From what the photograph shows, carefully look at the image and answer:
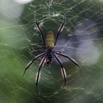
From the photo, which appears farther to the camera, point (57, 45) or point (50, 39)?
point (57, 45)

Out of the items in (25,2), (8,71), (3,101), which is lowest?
(3,101)

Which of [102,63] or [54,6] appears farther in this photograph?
[102,63]

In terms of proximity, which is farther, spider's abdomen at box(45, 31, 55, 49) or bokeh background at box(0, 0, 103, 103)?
bokeh background at box(0, 0, 103, 103)

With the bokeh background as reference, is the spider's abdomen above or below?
below

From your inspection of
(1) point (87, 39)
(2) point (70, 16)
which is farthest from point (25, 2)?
(1) point (87, 39)

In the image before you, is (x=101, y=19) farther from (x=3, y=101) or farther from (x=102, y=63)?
(x=3, y=101)

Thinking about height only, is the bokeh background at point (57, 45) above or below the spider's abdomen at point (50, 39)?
above

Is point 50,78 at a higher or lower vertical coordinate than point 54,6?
lower

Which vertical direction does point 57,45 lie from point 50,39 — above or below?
above
